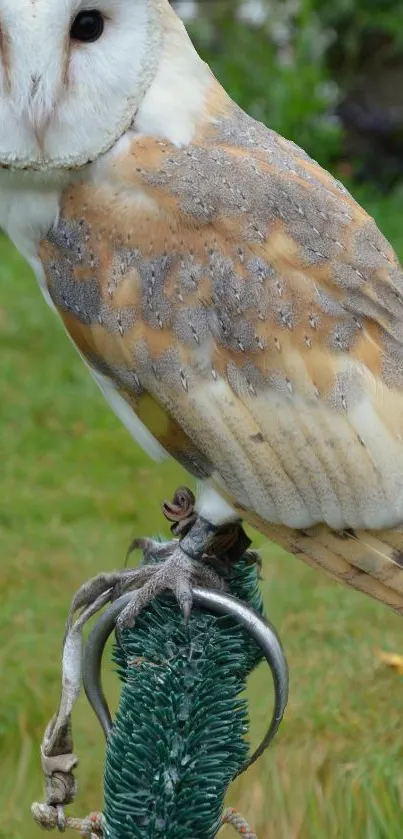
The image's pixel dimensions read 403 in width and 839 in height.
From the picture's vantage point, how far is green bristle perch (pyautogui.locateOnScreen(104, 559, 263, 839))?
138cm

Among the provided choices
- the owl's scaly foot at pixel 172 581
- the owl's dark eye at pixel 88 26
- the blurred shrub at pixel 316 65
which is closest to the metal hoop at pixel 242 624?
the owl's scaly foot at pixel 172 581

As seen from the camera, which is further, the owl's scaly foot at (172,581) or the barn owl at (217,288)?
the barn owl at (217,288)

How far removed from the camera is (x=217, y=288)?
5.19ft

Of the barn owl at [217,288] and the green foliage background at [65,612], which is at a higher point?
the barn owl at [217,288]

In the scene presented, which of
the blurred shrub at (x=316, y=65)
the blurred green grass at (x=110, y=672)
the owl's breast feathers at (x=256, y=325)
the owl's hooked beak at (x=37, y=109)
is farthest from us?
the blurred shrub at (x=316, y=65)

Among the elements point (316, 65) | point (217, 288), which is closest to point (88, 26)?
point (217, 288)

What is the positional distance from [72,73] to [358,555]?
0.82 metres

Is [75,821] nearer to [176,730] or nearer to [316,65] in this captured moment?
[176,730]

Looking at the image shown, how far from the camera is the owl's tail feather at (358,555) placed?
1634 mm

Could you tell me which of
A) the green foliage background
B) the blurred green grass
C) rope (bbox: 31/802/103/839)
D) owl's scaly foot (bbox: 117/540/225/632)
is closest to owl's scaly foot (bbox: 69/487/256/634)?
owl's scaly foot (bbox: 117/540/225/632)

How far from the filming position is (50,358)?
16.3 feet

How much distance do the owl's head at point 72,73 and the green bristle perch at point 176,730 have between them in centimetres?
69

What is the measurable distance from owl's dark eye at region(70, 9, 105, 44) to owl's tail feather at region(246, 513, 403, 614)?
735mm

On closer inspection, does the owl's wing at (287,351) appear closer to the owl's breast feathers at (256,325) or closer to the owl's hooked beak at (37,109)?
the owl's breast feathers at (256,325)
